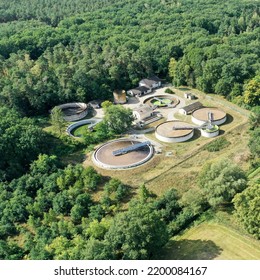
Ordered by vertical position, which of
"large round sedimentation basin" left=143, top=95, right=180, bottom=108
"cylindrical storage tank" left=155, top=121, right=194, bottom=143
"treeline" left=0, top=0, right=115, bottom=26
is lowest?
"cylindrical storage tank" left=155, top=121, right=194, bottom=143

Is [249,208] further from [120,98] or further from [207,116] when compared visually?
[120,98]

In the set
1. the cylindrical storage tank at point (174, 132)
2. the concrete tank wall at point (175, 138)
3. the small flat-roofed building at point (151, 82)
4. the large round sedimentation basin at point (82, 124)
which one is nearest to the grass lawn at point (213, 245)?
the concrete tank wall at point (175, 138)

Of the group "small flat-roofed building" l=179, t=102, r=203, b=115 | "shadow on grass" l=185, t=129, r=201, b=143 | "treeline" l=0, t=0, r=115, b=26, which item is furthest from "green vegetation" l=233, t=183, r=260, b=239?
"treeline" l=0, t=0, r=115, b=26

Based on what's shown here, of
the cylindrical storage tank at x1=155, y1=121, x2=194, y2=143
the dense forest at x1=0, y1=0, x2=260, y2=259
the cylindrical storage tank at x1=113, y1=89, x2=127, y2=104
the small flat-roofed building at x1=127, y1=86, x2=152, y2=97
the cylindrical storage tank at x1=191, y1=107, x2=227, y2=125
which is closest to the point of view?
the dense forest at x1=0, y1=0, x2=260, y2=259

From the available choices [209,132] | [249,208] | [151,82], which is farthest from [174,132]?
[249,208]

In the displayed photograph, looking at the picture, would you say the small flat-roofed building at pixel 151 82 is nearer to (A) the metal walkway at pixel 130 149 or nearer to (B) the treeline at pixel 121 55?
(B) the treeline at pixel 121 55

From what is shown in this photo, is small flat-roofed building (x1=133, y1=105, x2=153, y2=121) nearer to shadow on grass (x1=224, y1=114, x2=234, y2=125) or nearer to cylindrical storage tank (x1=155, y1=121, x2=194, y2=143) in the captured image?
cylindrical storage tank (x1=155, y1=121, x2=194, y2=143)

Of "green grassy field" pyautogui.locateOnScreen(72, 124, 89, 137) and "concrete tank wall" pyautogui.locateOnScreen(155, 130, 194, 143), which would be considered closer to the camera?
"concrete tank wall" pyautogui.locateOnScreen(155, 130, 194, 143)
